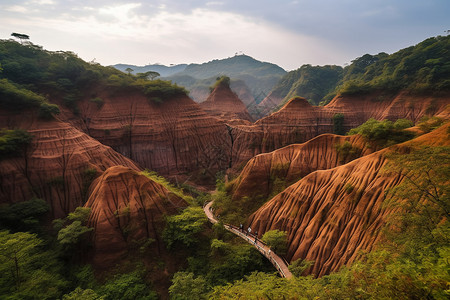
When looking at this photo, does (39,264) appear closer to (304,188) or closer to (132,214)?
(132,214)

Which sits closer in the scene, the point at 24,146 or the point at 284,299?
the point at 284,299

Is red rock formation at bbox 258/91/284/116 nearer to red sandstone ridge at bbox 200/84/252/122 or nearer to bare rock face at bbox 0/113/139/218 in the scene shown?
red sandstone ridge at bbox 200/84/252/122

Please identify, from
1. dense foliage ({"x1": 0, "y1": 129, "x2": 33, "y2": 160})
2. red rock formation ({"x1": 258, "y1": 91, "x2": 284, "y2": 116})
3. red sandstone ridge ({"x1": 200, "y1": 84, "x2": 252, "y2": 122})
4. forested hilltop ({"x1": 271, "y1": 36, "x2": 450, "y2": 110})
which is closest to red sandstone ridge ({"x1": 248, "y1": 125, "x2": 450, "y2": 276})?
dense foliage ({"x1": 0, "y1": 129, "x2": 33, "y2": 160})

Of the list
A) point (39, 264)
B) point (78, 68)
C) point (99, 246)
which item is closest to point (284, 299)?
point (99, 246)

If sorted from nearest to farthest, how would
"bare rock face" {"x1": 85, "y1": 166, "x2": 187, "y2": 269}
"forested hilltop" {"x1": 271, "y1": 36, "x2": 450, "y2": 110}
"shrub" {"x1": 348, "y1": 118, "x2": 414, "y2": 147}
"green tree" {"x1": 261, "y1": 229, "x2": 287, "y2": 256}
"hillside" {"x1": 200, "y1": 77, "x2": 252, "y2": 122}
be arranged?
"green tree" {"x1": 261, "y1": 229, "x2": 287, "y2": 256} → "bare rock face" {"x1": 85, "y1": 166, "x2": 187, "y2": 269} → "shrub" {"x1": 348, "y1": 118, "x2": 414, "y2": 147} → "forested hilltop" {"x1": 271, "y1": 36, "x2": 450, "y2": 110} → "hillside" {"x1": 200, "y1": 77, "x2": 252, "y2": 122}

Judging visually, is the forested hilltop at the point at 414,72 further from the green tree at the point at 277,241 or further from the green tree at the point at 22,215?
the green tree at the point at 22,215

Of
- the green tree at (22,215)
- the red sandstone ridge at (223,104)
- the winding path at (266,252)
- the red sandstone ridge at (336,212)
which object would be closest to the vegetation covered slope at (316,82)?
the red sandstone ridge at (223,104)
